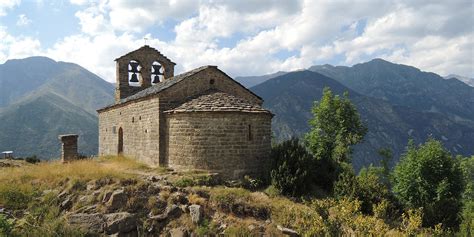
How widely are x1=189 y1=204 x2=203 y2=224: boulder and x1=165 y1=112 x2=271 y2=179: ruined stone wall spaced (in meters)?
2.93

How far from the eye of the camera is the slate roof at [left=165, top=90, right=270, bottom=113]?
47.8ft

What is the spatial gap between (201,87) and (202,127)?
333cm

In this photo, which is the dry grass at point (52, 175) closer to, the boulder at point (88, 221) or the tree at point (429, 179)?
the boulder at point (88, 221)

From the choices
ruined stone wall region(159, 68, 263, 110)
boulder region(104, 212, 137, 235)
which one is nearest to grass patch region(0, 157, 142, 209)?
boulder region(104, 212, 137, 235)

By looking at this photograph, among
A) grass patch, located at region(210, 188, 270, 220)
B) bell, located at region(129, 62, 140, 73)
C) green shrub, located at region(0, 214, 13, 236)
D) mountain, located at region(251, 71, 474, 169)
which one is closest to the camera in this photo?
green shrub, located at region(0, 214, 13, 236)

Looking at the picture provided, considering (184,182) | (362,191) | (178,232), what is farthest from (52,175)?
(362,191)

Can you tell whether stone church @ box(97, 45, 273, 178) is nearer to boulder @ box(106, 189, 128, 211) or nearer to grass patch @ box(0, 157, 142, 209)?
grass patch @ box(0, 157, 142, 209)

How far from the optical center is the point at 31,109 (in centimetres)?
14462

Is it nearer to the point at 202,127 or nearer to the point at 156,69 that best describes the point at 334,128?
the point at 156,69

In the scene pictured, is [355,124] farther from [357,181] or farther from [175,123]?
[175,123]

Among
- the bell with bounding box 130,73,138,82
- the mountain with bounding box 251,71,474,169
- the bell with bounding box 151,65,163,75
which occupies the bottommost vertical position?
the mountain with bounding box 251,71,474,169

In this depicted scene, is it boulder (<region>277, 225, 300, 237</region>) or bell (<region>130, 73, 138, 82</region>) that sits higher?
bell (<region>130, 73, 138, 82</region>)

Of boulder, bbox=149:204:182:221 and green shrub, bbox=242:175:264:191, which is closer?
boulder, bbox=149:204:182:221

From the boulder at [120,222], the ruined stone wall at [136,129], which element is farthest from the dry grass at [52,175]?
the ruined stone wall at [136,129]
